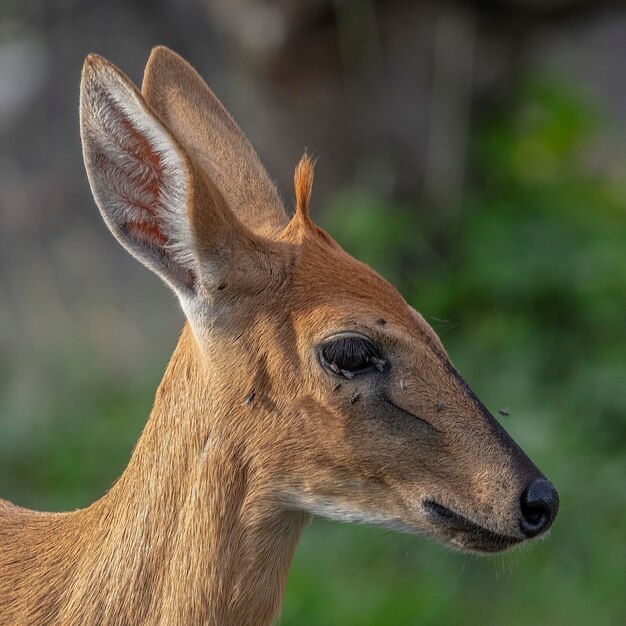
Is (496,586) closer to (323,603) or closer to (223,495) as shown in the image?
(323,603)

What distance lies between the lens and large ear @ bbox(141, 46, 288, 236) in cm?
394

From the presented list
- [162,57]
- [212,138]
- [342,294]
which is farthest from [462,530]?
[162,57]

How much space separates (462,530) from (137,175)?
1253mm

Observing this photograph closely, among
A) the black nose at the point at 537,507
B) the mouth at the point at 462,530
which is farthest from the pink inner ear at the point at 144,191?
the black nose at the point at 537,507

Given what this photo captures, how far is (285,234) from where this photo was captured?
3664 mm

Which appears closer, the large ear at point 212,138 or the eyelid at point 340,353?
the eyelid at point 340,353

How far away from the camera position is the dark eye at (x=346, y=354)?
3350 mm

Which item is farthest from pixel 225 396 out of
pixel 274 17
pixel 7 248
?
pixel 7 248

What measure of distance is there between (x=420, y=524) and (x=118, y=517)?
81 centimetres

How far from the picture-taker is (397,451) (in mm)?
3344

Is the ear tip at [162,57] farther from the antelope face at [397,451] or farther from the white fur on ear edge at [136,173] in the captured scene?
the antelope face at [397,451]

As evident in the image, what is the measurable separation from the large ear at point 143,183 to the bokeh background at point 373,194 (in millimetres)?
3587

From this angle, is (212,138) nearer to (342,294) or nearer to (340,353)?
(342,294)

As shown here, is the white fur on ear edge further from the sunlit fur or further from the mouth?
the mouth
